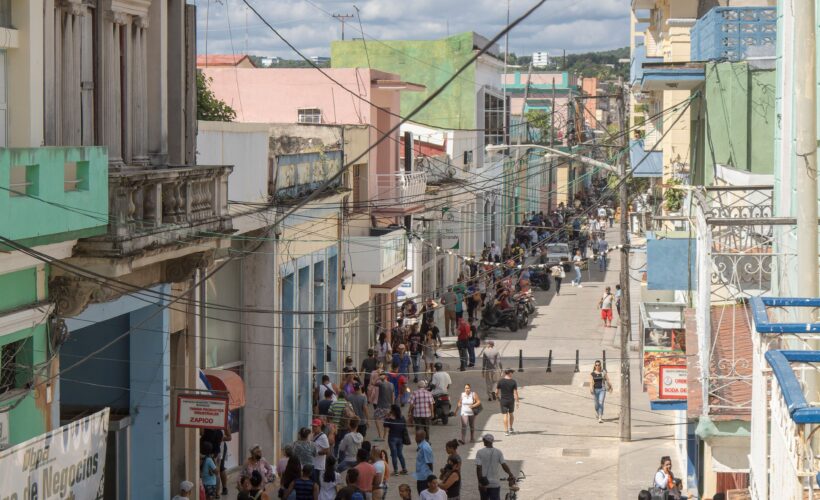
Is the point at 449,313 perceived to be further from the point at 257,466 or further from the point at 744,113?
the point at 257,466

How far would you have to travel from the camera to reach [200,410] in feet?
54.5

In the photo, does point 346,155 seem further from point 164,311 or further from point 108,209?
point 108,209

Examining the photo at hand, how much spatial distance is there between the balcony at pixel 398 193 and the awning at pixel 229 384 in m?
12.9

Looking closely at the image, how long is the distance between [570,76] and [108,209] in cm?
11669

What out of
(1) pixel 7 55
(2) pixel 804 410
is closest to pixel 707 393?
(1) pixel 7 55

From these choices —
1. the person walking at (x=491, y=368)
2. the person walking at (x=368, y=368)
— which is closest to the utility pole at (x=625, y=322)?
the person walking at (x=491, y=368)

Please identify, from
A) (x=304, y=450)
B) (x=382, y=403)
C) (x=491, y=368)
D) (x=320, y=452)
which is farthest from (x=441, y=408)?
(x=304, y=450)

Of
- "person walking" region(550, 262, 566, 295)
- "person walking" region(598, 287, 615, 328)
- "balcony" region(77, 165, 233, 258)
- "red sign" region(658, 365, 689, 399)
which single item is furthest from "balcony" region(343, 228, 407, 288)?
"person walking" region(550, 262, 566, 295)

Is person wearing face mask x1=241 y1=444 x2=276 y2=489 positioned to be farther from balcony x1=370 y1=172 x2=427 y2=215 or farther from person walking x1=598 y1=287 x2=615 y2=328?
person walking x1=598 y1=287 x2=615 y2=328

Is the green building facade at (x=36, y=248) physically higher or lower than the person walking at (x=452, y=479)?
higher

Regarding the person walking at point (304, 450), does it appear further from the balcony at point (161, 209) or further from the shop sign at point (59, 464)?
the shop sign at point (59, 464)

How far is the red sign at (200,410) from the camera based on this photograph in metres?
16.6

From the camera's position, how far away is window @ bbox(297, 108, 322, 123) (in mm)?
37281

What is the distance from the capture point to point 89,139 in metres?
14.1
